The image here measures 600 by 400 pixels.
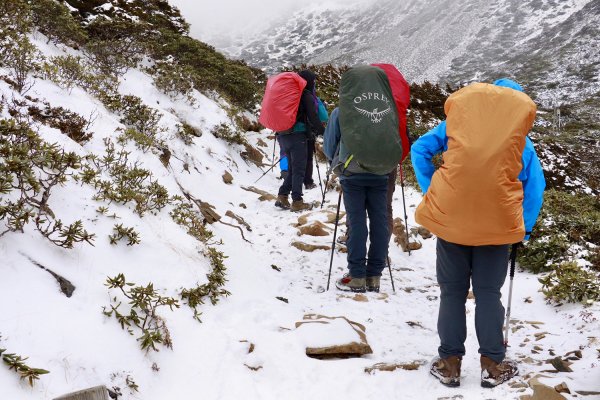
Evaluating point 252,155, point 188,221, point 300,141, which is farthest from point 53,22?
point 188,221

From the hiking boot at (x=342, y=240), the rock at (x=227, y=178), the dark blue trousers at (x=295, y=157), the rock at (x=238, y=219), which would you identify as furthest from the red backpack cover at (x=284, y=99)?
the hiking boot at (x=342, y=240)

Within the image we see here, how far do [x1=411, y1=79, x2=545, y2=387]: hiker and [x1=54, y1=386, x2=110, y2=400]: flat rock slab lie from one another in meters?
2.56

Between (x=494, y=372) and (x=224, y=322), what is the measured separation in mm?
2501

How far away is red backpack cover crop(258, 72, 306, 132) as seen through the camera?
26.7ft

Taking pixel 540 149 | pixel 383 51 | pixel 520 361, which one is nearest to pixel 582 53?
pixel 383 51

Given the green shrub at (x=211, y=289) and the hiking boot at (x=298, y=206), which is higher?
the hiking boot at (x=298, y=206)

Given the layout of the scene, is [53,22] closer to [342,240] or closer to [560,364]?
[342,240]

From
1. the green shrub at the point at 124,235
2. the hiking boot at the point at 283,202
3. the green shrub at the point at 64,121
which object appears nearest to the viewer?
the green shrub at the point at 124,235

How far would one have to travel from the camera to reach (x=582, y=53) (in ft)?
191

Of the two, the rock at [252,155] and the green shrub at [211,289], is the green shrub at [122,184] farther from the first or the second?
the rock at [252,155]

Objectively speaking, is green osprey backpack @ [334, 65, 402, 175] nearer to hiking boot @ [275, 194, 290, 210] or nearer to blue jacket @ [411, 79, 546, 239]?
blue jacket @ [411, 79, 546, 239]

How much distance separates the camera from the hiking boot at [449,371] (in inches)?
138

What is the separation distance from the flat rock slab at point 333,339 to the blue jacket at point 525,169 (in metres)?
1.60

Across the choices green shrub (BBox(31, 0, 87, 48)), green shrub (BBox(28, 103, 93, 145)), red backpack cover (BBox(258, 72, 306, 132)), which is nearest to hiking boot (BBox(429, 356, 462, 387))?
green shrub (BBox(28, 103, 93, 145))
